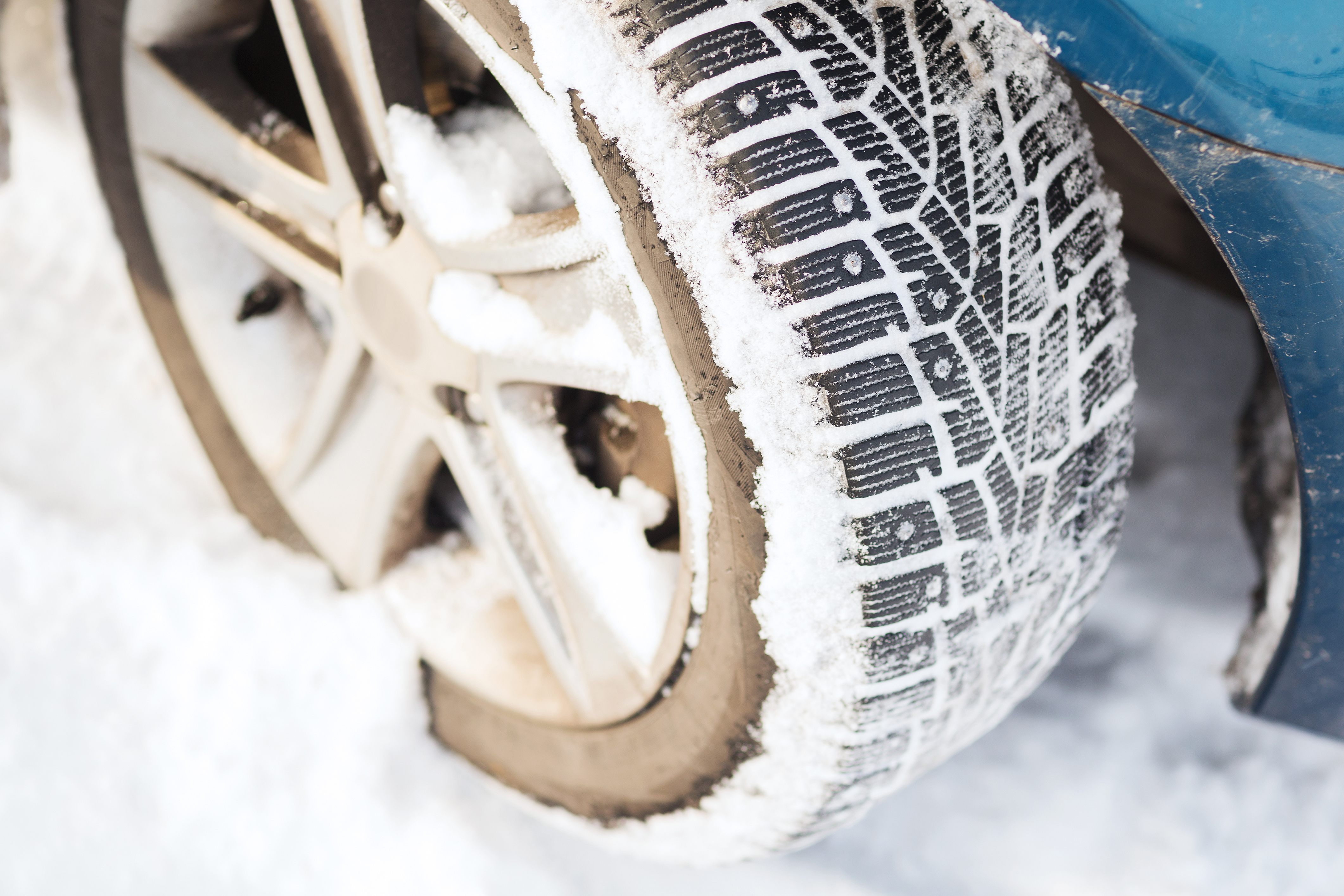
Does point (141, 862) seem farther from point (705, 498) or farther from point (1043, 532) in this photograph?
point (1043, 532)

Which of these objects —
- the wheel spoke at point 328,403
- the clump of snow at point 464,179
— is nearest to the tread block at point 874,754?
the clump of snow at point 464,179

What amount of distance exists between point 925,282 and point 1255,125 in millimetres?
248

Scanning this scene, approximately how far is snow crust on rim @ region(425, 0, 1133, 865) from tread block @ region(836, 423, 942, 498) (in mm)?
13

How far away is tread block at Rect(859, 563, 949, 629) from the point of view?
798mm

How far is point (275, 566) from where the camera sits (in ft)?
5.33

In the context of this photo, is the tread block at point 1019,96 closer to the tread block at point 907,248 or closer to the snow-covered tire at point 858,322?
the snow-covered tire at point 858,322

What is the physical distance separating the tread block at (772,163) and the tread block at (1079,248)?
25cm

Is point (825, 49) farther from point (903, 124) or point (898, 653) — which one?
point (898, 653)

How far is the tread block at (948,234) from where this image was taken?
0.75 metres

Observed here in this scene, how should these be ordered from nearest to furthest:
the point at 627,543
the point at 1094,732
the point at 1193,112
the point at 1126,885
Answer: the point at 1193,112 → the point at 627,543 → the point at 1126,885 → the point at 1094,732

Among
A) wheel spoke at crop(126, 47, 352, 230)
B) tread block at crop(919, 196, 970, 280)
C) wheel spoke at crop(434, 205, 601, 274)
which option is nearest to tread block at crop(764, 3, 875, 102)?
tread block at crop(919, 196, 970, 280)

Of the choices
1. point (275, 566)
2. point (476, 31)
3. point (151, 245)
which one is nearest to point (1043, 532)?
point (476, 31)

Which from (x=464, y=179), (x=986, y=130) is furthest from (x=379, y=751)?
(x=986, y=130)

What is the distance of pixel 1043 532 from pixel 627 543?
0.43 m
